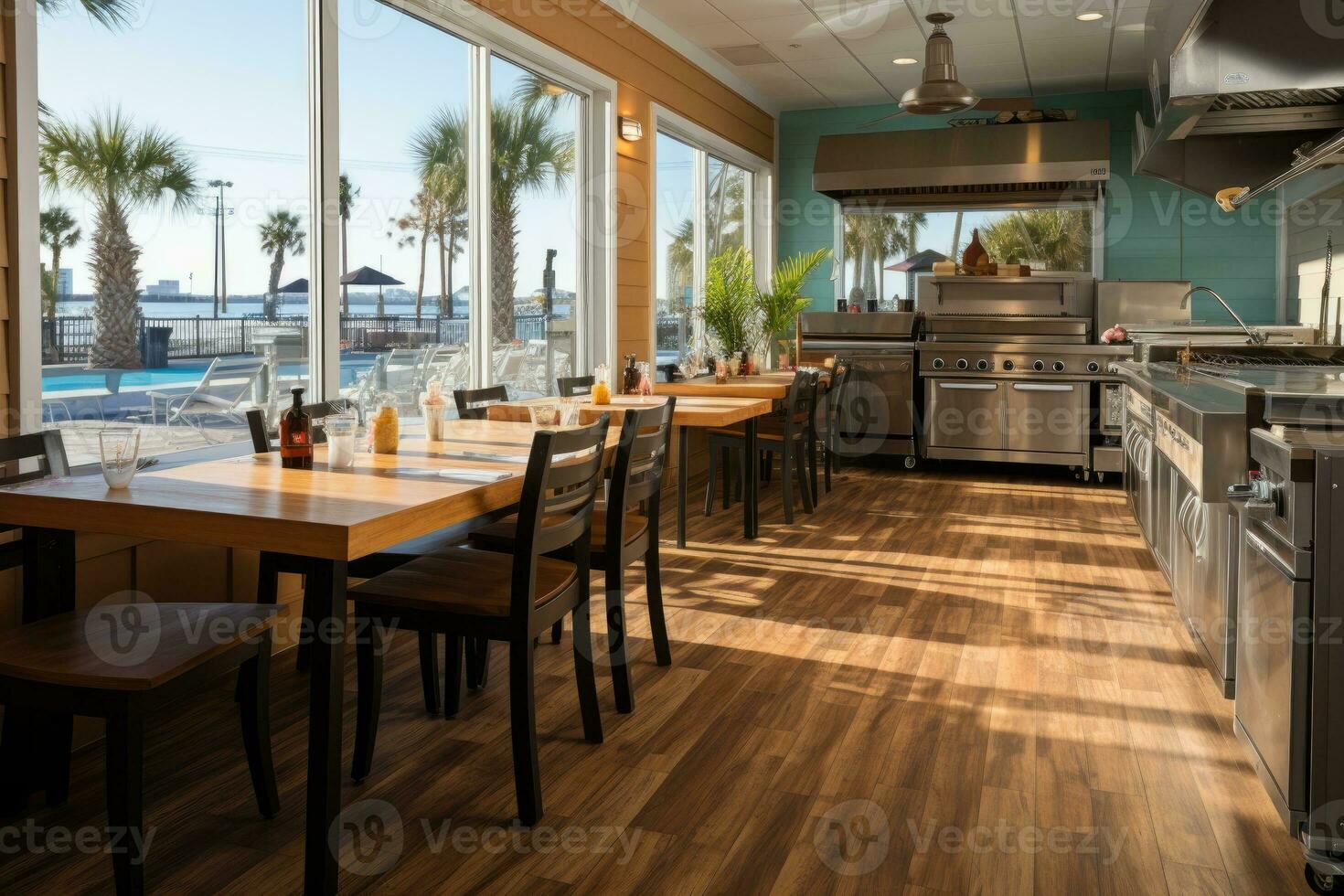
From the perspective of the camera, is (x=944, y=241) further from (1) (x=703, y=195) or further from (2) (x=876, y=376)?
(1) (x=703, y=195)

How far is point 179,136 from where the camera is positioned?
3.36 metres

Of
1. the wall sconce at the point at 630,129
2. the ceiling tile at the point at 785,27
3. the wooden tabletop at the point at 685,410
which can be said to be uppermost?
the ceiling tile at the point at 785,27

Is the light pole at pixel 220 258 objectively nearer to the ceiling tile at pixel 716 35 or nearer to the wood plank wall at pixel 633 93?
the wood plank wall at pixel 633 93

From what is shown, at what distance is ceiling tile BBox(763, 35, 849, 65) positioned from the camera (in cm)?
688

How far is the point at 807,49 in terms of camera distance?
7090mm

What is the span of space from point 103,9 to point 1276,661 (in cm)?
349

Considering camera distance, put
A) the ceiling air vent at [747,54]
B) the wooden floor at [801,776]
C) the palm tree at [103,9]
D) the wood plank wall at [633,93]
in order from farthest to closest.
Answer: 1. the ceiling air vent at [747,54]
2. the wood plank wall at [633,93]
3. the palm tree at [103,9]
4. the wooden floor at [801,776]

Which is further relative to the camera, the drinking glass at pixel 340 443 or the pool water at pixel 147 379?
the pool water at pixel 147 379

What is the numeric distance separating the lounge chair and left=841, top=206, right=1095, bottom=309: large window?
626cm

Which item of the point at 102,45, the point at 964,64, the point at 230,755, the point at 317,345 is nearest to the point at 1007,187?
the point at 964,64

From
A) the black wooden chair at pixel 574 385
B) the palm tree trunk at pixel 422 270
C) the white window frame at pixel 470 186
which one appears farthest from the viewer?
the black wooden chair at pixel 574 385

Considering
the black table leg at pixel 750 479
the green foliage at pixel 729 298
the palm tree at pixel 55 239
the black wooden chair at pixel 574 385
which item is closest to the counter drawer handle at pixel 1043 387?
the green foliage at pixel 729 298

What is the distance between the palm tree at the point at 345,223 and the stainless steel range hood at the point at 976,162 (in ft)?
15.1
